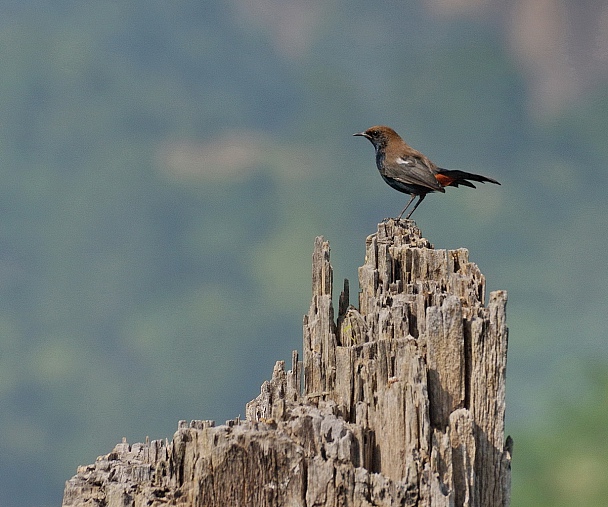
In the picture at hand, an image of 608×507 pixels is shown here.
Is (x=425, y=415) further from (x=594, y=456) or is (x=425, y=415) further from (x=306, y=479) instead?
(x=594, y=456)

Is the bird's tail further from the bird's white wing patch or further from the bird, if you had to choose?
the bird's white wing patch

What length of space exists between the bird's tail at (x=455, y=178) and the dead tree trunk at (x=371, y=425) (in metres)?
2.71

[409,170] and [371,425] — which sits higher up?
[409,170]

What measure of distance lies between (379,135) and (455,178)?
767 mm

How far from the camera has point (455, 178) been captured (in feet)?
28.5

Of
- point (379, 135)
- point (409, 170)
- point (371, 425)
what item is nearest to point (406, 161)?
point (409, 170)

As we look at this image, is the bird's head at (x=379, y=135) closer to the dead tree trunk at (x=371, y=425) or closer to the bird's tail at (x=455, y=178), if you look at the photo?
the bird's tail at (x=455, y=178)

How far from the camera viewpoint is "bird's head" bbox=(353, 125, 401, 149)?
863cm

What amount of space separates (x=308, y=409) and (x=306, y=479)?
0.44m

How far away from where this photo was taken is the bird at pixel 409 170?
28.2ft

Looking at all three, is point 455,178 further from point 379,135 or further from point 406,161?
point 379,135

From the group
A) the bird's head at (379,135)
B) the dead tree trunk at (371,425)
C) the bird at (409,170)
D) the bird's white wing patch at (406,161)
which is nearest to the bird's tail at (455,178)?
the bird at (409,170)

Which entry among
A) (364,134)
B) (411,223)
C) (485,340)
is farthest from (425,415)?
(364,134)

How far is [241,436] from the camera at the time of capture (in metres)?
4.72
